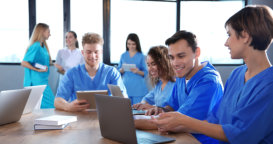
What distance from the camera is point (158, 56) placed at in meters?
2.20

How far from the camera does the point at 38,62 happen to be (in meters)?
3.87

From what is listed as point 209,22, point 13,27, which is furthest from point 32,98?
point 209,22

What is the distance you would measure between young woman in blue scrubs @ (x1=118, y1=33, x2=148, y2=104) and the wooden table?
90.1 inches

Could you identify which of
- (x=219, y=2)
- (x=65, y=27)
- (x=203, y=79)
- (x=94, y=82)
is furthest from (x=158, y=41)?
(x=203, y=79)

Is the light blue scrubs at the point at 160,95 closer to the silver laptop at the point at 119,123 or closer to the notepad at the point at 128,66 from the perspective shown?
the silver laptop at the point at 119,123

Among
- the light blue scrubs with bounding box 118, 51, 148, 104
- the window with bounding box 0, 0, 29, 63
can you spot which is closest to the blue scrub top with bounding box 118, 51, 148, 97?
the light blue scrubs with bounding box 118, 51, 148, 104

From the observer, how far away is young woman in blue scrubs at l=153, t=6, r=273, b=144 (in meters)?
1.07

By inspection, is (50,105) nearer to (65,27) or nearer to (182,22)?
(65,27)

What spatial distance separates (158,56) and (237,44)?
1048 mm

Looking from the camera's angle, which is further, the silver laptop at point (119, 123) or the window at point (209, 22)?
the window at point (209, 22)

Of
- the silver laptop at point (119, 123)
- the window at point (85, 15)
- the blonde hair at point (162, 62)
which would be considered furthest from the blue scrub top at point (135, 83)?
the silver laptop at point (119, 123)

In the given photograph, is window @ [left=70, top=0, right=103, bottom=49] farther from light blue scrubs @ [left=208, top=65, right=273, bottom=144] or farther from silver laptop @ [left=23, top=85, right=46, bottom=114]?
light blue scrubs @ [left=208, top=65, right=273, bottom=144]

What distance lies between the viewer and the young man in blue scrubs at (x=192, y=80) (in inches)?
57.9

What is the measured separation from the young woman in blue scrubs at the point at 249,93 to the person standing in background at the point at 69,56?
3.20 meters
